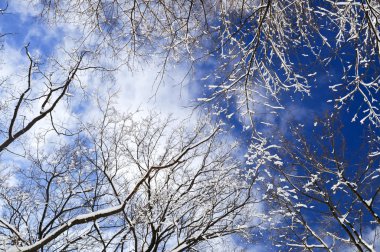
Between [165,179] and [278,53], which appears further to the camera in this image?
[165,179]

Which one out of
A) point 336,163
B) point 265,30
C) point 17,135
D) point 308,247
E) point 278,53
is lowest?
point 308,247

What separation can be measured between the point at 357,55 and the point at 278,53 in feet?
2.65

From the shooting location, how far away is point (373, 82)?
3514 millimetres

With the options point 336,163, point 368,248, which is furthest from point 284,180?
point 368,248

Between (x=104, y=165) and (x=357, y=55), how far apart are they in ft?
26.6

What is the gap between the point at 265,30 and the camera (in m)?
3.60

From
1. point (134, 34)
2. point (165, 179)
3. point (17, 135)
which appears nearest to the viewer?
point (134, 34)

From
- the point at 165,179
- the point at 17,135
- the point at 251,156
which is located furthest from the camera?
the point at 165,179

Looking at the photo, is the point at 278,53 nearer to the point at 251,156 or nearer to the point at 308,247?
the point at 251,156

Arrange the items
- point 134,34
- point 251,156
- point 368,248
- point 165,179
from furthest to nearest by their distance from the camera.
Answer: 1. point 165,179
2. point 251,156
3. point 368,248
4. point 134,34

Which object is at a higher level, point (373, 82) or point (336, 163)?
point (336, 163)

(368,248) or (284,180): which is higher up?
(284,180)

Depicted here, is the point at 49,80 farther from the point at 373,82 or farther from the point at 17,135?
the point at 373,82

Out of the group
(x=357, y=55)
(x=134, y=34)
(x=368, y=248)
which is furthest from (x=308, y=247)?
(x=134, y=34)
